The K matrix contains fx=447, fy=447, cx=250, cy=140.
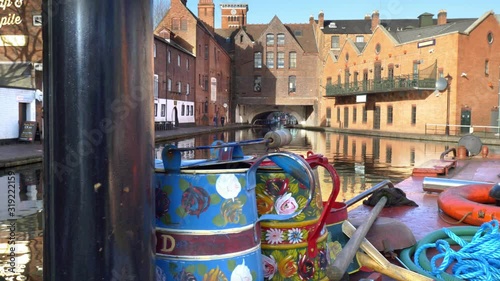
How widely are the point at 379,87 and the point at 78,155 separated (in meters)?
43.9

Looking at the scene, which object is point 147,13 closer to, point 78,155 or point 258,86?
point 78,155

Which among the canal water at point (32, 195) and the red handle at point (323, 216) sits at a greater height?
the red handle at point (323, 216)

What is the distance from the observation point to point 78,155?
1.27 metres

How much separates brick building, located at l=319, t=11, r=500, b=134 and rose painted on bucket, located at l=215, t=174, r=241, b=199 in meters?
32.9

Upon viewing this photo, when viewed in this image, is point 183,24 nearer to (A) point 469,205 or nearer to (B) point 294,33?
(B) point 294,33

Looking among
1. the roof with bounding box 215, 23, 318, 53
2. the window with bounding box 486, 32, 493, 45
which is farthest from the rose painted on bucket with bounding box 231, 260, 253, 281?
the roof with bounding box 215, 23, 318, 53

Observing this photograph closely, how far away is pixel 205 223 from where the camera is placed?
1682 millimetres

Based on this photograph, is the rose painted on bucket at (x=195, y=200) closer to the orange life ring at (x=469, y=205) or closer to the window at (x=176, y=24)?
the orange life ring at (x=469, y=205)

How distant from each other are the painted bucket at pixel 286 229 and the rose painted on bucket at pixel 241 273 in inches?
10.6

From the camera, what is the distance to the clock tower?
7700 centimetres

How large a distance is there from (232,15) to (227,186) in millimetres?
78426

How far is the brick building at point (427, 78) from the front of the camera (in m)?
35.4

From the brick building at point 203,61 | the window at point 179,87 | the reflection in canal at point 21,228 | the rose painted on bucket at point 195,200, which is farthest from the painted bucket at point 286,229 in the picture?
the brick building at point 203,61

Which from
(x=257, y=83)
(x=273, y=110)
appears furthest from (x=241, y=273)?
(x=273, y=110)
